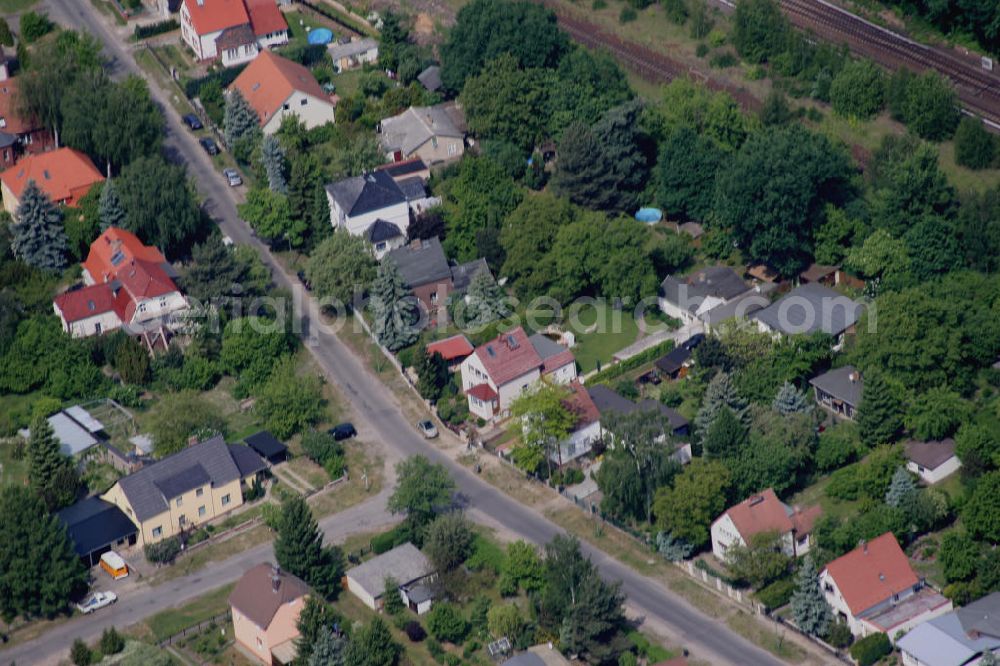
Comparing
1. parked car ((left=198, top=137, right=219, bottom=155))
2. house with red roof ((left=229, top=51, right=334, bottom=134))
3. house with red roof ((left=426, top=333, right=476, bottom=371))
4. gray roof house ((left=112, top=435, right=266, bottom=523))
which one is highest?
house with red roof ((left=229, top=51, right=334, bottom=134))

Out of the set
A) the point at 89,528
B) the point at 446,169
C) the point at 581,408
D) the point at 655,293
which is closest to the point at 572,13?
the point at 446,169

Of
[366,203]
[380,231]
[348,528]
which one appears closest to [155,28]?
[366,203]

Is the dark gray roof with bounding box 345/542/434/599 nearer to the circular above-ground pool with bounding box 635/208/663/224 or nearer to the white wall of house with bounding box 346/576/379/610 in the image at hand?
the white wall of house with bounding box 346/576/379/610

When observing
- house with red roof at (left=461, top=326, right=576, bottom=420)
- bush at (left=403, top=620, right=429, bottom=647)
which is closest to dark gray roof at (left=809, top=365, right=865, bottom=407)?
house with red roof at (left=461, top=326, right=576, bottom=420)

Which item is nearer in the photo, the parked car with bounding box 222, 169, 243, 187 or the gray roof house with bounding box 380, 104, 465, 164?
the parked car with bounding box 222, 169, 243, 187

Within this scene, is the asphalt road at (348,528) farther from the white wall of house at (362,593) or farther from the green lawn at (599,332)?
the green lawn at (599,332)

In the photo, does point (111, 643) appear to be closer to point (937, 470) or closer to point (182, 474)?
point (182, 474)
